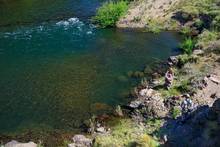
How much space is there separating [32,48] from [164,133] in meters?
27.5

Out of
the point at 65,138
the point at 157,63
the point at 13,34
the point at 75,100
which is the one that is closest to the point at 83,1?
the point at 13,34

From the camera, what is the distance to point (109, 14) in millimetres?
69188

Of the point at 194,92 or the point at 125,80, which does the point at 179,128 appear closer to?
the point at 194,92

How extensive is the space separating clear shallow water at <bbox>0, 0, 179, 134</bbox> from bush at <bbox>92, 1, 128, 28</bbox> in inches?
67.4

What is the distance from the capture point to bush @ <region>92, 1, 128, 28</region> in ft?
222

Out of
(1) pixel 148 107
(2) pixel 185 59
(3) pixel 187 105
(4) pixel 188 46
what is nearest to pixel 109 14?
(4) pixel 188 46

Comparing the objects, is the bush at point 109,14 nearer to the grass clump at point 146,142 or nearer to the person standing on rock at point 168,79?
the person standing on rock at point 168,79

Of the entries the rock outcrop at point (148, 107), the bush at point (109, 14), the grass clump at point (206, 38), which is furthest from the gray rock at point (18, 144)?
the bush at point (109, 14)

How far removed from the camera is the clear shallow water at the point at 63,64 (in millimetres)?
43384

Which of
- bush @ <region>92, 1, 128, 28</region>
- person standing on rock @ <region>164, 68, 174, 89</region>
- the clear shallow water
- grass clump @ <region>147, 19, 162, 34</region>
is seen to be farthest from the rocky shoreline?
bush @ <region>92, 1, 128, 28</region>

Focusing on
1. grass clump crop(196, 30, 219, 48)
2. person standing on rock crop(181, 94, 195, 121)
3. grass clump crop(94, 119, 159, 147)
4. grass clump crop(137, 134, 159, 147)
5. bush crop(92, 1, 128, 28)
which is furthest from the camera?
bush crop(92, 1, 128, 28)

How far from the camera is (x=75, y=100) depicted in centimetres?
4562

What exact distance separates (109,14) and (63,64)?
16.8 metres

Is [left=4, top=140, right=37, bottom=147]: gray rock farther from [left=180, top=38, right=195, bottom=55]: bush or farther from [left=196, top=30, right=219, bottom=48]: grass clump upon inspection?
[left=196, top=30, right=219, bottom=48]: grass clump
